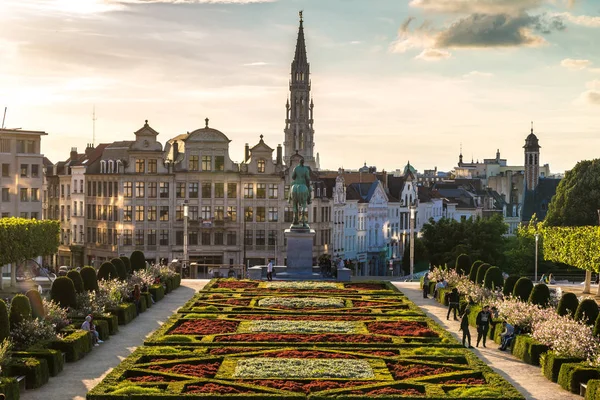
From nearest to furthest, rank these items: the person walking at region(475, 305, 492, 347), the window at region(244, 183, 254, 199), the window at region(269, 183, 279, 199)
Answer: the person walking at region(475, 305, 492, 347)
the window at region(244, 183, 254, 199)
the window at region(269, 183, 279, 199)

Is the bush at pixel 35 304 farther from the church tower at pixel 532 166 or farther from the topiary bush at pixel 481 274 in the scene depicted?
the church tower at pixel 532 166

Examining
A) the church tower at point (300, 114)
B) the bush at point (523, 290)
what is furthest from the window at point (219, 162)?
the bush at point (523, 290)

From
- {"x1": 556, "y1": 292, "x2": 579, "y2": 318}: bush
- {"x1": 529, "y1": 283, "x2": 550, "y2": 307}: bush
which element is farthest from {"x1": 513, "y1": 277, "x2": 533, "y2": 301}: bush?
{"x1": 556, "y1": 292, "x2": 579, "y2": 318}: bush

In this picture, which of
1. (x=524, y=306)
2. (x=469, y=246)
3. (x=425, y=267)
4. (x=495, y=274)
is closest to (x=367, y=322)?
(x=524, y=306)

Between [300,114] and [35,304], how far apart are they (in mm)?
125509

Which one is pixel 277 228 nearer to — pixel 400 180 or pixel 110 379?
pixel 400 180

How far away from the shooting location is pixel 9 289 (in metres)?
73.5

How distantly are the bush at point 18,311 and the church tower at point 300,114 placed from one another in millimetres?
124347

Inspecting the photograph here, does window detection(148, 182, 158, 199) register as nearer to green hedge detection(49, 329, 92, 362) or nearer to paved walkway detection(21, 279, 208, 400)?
paved walkway detection(21, 279, 208, 400)

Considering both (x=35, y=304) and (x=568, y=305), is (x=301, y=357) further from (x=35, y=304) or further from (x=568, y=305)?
(x=568, y=305)

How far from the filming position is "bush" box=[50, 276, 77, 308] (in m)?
47.1

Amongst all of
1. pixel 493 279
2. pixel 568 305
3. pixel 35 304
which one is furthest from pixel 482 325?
pixel 35 304

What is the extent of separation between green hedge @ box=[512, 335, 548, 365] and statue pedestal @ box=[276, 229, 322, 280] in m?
28.7

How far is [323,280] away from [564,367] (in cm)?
3416
